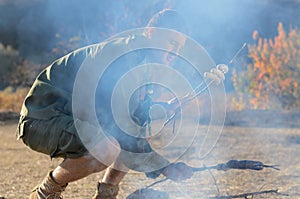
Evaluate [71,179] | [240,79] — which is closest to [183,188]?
[71,179]

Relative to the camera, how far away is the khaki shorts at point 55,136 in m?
3.04

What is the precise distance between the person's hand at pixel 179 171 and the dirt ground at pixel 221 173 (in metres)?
0.35

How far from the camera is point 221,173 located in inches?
186

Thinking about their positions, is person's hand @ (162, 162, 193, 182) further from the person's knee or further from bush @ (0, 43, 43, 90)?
bush @ (0, 43, 43, 90)

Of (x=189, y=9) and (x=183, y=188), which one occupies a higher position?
(x=189, y=9)

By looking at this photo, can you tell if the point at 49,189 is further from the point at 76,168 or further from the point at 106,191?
the point at 106,191

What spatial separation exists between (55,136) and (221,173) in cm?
205

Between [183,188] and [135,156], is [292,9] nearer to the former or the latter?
[183,188]

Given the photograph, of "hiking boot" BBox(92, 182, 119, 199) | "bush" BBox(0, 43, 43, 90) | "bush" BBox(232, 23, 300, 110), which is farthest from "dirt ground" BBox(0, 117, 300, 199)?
"bush" BBox(0, 43, 43, 90)

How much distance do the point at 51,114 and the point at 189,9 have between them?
6.80 meters

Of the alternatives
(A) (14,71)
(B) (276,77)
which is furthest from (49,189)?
(A) (14,71)

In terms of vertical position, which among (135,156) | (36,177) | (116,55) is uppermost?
(116,55)

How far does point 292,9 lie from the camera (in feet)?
46.3

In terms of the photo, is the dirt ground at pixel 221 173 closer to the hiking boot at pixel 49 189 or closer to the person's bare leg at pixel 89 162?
the person's bare leg at pixel 89 162
